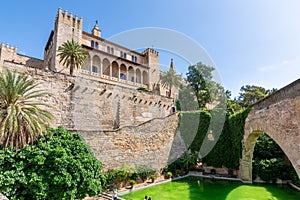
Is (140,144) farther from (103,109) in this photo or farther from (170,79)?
(170,79)

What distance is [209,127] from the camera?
17.9m

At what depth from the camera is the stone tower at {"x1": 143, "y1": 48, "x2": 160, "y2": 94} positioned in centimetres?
3059

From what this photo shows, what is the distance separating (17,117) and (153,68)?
26305 mm

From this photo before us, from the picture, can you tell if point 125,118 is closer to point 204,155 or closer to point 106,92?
point 106,92

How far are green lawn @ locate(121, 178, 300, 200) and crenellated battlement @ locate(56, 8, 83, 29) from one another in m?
22.0

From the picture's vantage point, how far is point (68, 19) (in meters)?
23.9

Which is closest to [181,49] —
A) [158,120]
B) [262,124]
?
[262,124]

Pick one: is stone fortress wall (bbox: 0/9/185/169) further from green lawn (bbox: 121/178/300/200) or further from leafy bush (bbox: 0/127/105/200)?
leafy bush (bbox: 0/127/105/200)

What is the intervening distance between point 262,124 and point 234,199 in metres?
4.65

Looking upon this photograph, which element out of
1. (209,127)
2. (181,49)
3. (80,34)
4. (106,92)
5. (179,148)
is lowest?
(179,148)

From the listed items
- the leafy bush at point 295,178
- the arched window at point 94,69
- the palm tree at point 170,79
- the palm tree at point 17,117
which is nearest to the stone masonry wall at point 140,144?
the palm tree at point 17,117

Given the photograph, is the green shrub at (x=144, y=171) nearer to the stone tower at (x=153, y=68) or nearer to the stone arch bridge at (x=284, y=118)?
the stone arch bridge at (x=284, y=118)

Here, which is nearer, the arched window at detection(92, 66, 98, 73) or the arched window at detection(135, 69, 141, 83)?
the arched window at detection(92, 66, 98, 73)

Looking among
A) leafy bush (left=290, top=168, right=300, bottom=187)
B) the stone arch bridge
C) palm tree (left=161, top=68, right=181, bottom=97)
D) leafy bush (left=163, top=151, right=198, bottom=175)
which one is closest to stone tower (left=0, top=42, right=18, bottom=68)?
palm tree (left=161, top=68, right=181, bottom=97)
